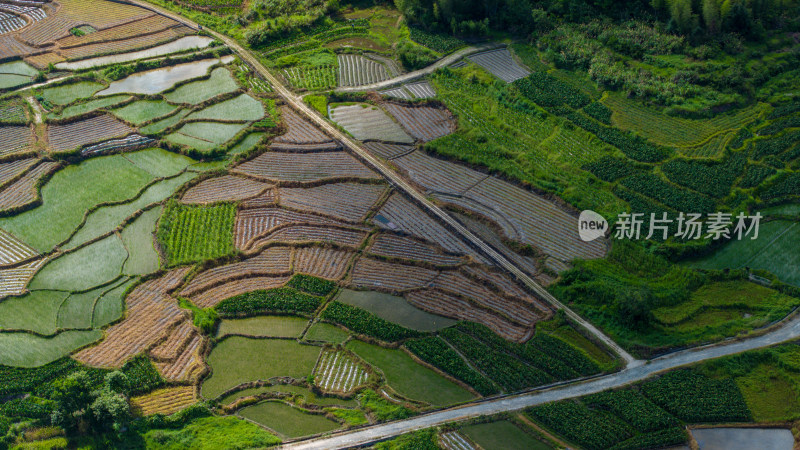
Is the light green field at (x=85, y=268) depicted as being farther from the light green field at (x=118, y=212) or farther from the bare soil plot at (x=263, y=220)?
the bare soil plot at (x=263, y=220)

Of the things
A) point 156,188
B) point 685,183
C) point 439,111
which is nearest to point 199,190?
point 156,188

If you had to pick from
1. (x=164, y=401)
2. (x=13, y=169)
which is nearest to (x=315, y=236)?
(x=164, y=401)

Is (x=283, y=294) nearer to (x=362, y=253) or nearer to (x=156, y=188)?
(x=362, y=253)

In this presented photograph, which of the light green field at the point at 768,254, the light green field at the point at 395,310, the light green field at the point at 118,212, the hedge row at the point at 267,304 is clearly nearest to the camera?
the light green field at the point at 395,310

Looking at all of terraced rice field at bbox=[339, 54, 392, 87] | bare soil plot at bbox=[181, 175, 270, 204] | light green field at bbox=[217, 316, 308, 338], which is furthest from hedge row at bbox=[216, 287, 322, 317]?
terraced rice field at bbox=[339, 54, 392, 87]

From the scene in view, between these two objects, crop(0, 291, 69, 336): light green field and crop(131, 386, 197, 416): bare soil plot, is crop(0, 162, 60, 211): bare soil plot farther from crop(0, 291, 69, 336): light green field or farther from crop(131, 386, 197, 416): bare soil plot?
crop(131, 386, 197, 416): bare soil plot

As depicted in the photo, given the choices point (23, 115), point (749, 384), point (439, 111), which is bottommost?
point (749, 384)

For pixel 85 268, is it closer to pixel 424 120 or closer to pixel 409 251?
pixel 409 251

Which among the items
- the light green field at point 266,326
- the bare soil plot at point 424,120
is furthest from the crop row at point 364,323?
the bare soil plot at point 424,120
